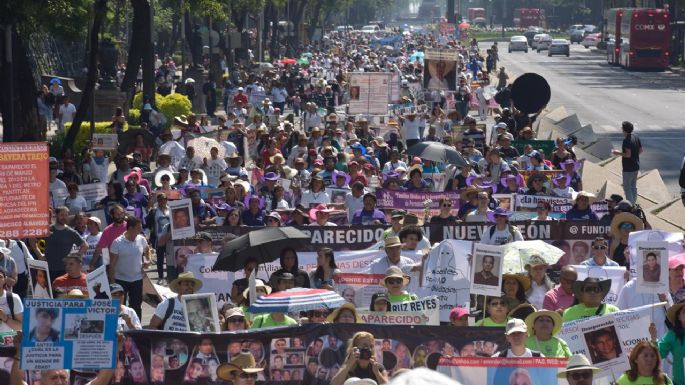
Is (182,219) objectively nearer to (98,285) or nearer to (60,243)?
(60,243)

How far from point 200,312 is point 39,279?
2466mm

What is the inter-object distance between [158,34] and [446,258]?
7387cm

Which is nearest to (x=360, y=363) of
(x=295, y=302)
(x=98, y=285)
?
(x=295, y=302)

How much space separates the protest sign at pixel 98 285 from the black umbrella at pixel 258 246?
251 cm

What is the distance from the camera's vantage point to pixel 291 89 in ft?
163

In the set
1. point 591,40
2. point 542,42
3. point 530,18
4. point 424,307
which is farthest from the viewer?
point 530,18

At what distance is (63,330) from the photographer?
30.6 feet

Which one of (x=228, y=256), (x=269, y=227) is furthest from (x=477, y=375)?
(x=269, y=227)

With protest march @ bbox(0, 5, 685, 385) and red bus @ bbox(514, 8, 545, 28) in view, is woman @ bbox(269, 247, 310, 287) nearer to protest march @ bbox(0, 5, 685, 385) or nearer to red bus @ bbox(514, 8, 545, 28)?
protest march @ bbox(0, 5, 685, 385)

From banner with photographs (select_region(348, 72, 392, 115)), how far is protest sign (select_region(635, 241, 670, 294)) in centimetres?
2049

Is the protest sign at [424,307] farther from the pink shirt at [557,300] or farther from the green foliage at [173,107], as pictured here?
the green foliage at [173,107]

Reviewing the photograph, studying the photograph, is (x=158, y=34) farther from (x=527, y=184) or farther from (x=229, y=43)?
(x=527, y=184)

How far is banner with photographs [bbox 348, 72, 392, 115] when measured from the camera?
103ft

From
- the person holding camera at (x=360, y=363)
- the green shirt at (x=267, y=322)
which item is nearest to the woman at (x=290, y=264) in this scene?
the green shirt at (x=267, y=322)
